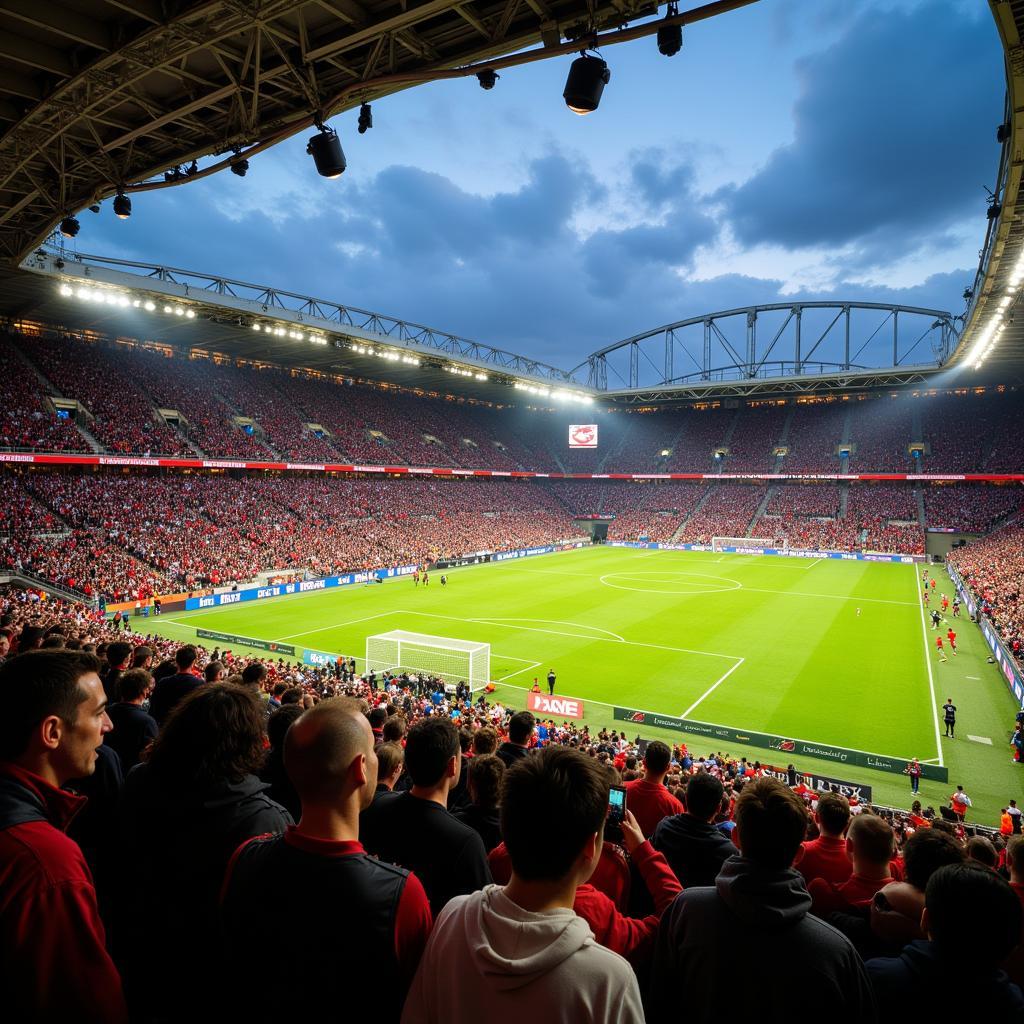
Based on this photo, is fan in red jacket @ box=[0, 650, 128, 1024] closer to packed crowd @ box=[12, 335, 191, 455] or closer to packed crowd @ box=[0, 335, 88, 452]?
packed crowd @ box=[0, 335, 88, 452]

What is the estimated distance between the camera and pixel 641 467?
85.2 m

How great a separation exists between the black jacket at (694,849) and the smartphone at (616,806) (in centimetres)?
33

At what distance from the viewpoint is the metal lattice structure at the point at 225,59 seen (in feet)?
28.5

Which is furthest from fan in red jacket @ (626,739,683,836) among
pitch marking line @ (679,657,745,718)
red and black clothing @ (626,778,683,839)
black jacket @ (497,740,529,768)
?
pitch marking line @ (679,657,745,718)

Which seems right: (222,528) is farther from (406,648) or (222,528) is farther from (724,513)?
(724,513)

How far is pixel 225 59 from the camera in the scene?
10945 millimetres

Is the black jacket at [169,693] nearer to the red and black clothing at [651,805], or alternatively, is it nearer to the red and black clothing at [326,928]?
the red and black clothing at [651,805]

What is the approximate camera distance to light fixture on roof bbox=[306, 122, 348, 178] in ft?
34.2

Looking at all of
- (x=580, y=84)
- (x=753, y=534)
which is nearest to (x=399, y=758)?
(x=580, y=84)

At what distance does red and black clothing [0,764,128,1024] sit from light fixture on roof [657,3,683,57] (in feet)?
29.5

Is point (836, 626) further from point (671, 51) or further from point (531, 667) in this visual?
point (671, 51)

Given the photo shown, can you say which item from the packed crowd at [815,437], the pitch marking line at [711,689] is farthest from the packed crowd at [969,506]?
the pitch marking line at [711,689]

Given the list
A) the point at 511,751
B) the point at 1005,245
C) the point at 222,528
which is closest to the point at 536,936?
the point at 511,751

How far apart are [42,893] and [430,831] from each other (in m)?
1.63
